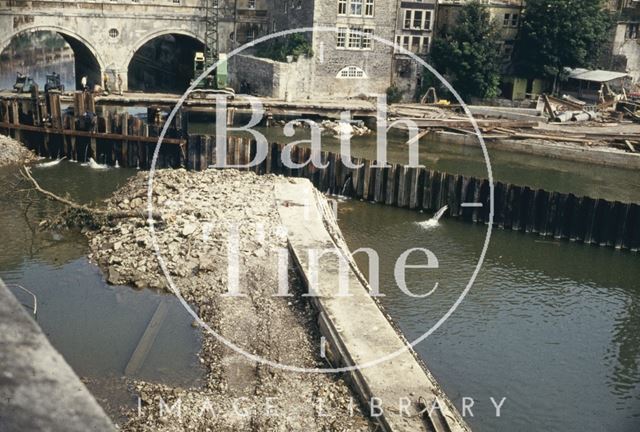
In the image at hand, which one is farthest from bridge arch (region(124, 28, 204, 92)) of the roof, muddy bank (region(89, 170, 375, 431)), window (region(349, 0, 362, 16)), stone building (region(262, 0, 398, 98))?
muddy bank (region(89, 170, 375, 431))

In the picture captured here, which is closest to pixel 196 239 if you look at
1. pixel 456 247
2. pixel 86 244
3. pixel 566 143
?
pixel 86 244

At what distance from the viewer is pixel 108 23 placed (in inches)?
1994

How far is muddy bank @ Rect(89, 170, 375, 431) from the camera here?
1263 cm

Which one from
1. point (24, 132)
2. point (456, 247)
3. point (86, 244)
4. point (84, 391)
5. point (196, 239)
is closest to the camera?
point (84, 391)

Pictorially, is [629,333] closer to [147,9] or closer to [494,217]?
[494,217]

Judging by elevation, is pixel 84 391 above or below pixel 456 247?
above

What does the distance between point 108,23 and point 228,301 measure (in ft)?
129

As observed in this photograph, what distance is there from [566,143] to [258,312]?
30.6 metres

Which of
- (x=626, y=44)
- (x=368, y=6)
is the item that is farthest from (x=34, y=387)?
(x=626, y=44)


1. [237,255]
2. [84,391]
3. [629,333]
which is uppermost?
[84,391]

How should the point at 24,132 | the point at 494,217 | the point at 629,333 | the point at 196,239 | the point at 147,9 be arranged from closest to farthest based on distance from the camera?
the point at 629,333 → the point at 196,239 → the point at 494,217 → the point at 24,132 → the point at 147,9

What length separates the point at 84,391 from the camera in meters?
3.00

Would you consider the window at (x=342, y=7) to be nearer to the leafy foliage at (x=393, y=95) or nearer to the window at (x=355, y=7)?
the window at (x=355, y=7)

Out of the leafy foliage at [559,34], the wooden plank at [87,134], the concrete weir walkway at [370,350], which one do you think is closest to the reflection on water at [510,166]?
the wooden plank at [87,134]
